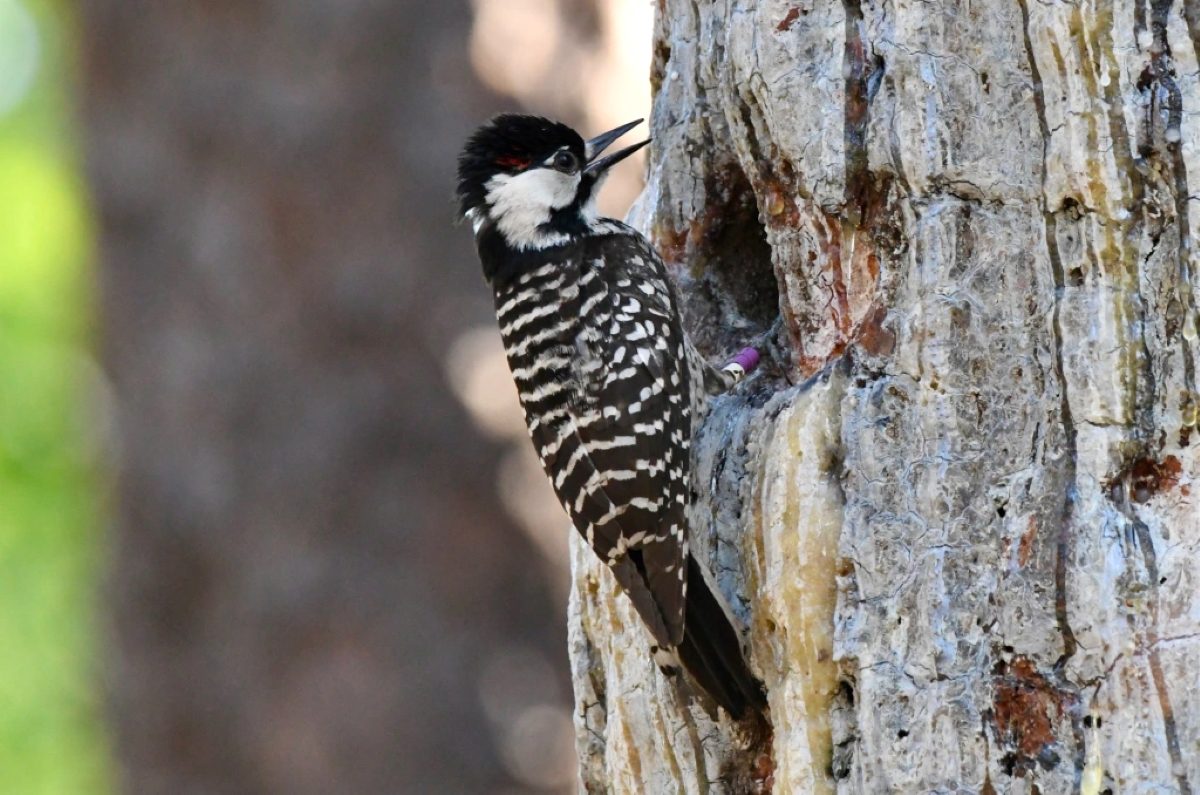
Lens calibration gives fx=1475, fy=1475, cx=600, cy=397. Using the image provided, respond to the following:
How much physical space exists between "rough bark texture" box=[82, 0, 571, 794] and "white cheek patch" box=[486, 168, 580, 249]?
137cm

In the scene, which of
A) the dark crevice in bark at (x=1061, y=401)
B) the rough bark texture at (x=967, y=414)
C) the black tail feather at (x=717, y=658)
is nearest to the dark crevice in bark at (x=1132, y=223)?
the rough bark texture at (x=967, y=414)

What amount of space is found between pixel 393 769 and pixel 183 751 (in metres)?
0.83

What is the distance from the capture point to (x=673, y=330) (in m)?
3.76

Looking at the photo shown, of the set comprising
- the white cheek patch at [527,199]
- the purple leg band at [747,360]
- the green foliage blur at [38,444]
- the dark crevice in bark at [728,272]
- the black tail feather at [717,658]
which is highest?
the green foliage blur at [38,444]

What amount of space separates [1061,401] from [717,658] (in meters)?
0.93

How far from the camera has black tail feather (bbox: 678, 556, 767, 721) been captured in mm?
3229

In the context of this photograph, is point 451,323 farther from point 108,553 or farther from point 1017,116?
point 1017,116

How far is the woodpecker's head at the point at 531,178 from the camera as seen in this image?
4.21 metres

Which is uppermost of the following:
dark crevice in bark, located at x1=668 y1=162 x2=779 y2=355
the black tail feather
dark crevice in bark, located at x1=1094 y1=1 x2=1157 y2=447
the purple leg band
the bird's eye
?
the bird's eye

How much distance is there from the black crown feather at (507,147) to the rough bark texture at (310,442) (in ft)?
4.32

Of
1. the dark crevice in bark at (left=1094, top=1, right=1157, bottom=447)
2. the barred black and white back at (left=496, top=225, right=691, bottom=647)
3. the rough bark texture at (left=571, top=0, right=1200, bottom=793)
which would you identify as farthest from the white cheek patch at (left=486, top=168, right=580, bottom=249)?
the dark crevice in bark at (left=1094, top=1, right=1157, bottom=447)

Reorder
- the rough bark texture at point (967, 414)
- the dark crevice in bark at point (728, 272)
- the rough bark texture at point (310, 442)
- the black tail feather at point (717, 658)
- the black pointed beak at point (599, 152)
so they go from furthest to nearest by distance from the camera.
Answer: the rough bark texture at point (310, 442), the black pointed beak at point (599, 152), the dark crevice in bark at point (728, 272), the black tail feather at point (717, 658), the rough bark texture at point (967, 414)

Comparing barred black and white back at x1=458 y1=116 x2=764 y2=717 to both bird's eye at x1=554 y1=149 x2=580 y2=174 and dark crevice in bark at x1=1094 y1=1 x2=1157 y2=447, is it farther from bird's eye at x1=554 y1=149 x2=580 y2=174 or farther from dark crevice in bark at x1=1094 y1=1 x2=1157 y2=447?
dark crevice in bark at x1=1094 y1=1 x2=1157 y2=447

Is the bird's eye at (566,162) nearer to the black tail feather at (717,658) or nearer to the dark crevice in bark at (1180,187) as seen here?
the black tail feather at (717,658)
